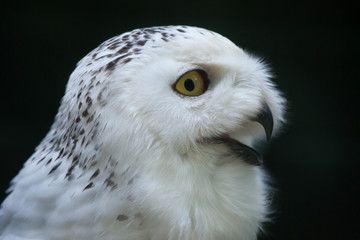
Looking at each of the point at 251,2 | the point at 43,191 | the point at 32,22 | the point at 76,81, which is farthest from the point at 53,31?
the point at 43,191

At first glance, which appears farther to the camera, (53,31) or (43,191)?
(53,31)

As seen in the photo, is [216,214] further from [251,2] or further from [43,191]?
[251,2]

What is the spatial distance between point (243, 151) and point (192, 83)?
22 centimetres

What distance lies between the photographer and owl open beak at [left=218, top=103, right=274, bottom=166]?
111 centimetres

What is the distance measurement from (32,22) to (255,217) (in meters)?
1.67

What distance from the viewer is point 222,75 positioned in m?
1.09

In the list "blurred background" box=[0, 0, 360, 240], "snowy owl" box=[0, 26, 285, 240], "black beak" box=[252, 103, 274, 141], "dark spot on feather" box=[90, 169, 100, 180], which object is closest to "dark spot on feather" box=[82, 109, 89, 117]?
"snowy owl" box=[0, 26, 285, 240]

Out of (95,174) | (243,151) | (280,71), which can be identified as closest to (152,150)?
(95,174)

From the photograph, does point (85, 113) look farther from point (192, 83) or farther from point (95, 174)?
point (192, 83)

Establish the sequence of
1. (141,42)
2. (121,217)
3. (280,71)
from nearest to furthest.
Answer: (121,217) → (141,42) → (280,71)

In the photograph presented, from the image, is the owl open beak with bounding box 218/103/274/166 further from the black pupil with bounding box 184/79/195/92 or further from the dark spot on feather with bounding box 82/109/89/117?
the dark spot on feather with bounding box 82/109/89/117

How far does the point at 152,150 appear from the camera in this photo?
100cm

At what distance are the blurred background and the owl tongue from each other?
1198 millimetres

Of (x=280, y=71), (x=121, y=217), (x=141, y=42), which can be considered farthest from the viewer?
(x=280, y=71)
